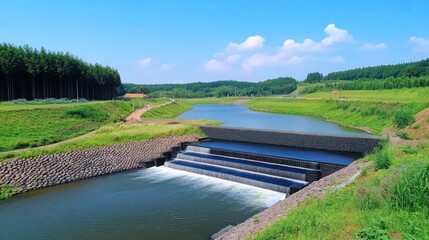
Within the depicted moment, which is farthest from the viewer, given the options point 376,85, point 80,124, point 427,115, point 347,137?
point 376,85

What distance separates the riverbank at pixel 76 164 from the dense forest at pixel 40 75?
28908mm

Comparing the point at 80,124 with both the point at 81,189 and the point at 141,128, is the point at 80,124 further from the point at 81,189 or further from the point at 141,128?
the point at 81,189

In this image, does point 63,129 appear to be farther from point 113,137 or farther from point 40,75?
point 40,75

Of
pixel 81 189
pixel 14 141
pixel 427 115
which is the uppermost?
pixel 427 115

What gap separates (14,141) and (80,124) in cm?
952

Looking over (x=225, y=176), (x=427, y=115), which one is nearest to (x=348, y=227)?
(x=225, y=176)

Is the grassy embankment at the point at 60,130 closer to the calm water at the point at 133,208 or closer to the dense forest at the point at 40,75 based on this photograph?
the calm water at the point at 133,208

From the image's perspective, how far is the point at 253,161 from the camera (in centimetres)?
Result: 2091

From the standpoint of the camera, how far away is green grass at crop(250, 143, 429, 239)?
6488 mm

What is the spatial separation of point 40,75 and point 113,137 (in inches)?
1253

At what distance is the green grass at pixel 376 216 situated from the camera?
6488 millimetres

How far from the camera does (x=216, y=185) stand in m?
18.0

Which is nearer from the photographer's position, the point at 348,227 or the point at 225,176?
the point at 348,227

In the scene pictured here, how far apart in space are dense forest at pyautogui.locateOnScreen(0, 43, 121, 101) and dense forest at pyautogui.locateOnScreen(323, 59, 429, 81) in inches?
3820
